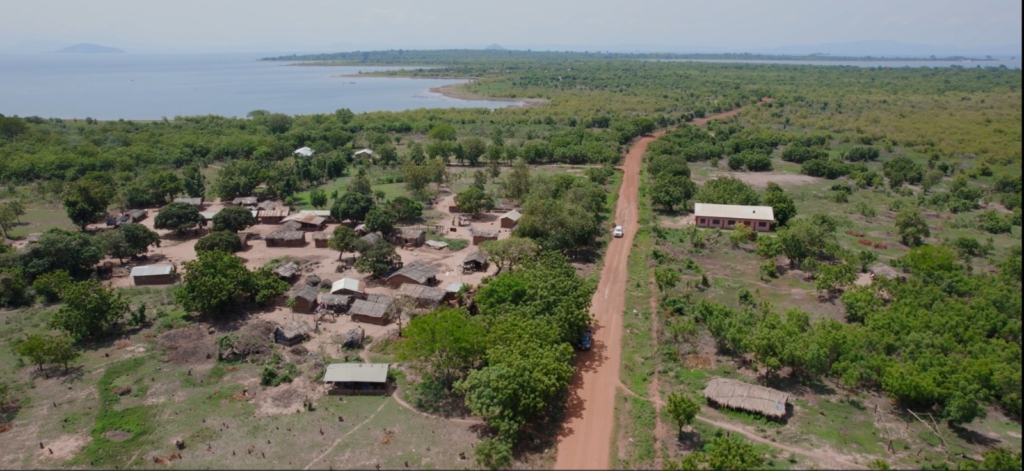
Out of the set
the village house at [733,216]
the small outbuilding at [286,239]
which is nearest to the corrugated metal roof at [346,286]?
the small outbuilding at [286,239]

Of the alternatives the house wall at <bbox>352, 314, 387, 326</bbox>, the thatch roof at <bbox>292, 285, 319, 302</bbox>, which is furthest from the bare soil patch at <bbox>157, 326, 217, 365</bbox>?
the house wall at <bbox>352, 314, 387, 326</bbox>

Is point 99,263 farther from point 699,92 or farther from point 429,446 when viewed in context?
point 699,92

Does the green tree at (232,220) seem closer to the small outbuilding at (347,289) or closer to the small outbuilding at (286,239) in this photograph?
the small outbuilding at (286,239)

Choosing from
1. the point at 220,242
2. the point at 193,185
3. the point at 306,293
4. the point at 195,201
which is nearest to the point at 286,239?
the point at 220,242

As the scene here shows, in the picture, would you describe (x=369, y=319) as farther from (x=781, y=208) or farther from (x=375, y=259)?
(x=781, y=208)

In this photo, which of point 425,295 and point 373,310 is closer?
point 373,310

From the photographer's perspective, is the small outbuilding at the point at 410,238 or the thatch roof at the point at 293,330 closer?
the thatch roof at the point at 293,330
